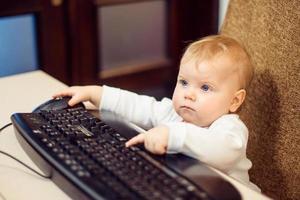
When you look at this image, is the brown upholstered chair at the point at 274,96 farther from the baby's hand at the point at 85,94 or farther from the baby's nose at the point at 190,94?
the baby's hand at the point at 85,94

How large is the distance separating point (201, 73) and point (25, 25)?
1.64m

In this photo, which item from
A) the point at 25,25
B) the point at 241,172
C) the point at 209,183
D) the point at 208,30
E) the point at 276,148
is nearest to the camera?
the point at 209,183

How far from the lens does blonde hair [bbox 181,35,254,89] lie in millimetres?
1053

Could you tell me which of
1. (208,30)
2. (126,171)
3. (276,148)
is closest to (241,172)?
(276,148)

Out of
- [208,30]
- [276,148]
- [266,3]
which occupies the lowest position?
[208,30]

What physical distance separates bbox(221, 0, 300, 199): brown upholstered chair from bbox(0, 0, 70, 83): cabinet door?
1.44 metres

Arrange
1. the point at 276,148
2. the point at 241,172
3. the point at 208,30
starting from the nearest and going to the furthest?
the point at 241,172 < the point at 276,148 < the point at 208,30

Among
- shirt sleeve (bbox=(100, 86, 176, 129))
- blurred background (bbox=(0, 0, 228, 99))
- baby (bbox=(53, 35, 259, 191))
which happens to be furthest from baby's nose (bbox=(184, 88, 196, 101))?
blurred background (bbox=(0, 0, 228, 99))

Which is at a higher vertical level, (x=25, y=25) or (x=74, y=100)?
(x=74, y=100)

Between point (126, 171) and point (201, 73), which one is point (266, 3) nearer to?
point (201, 73)

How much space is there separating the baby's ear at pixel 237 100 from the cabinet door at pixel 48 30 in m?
1.57

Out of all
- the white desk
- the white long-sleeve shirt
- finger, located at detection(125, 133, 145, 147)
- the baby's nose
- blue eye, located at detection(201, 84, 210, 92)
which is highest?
blue eye, located at detection(201, 84, 210, 92)

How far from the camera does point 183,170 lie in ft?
2.79

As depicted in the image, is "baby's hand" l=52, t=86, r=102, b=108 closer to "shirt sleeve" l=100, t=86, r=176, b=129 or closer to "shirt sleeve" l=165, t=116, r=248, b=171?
"shirt sleeve" l=100, t=86, r=176, b=129
